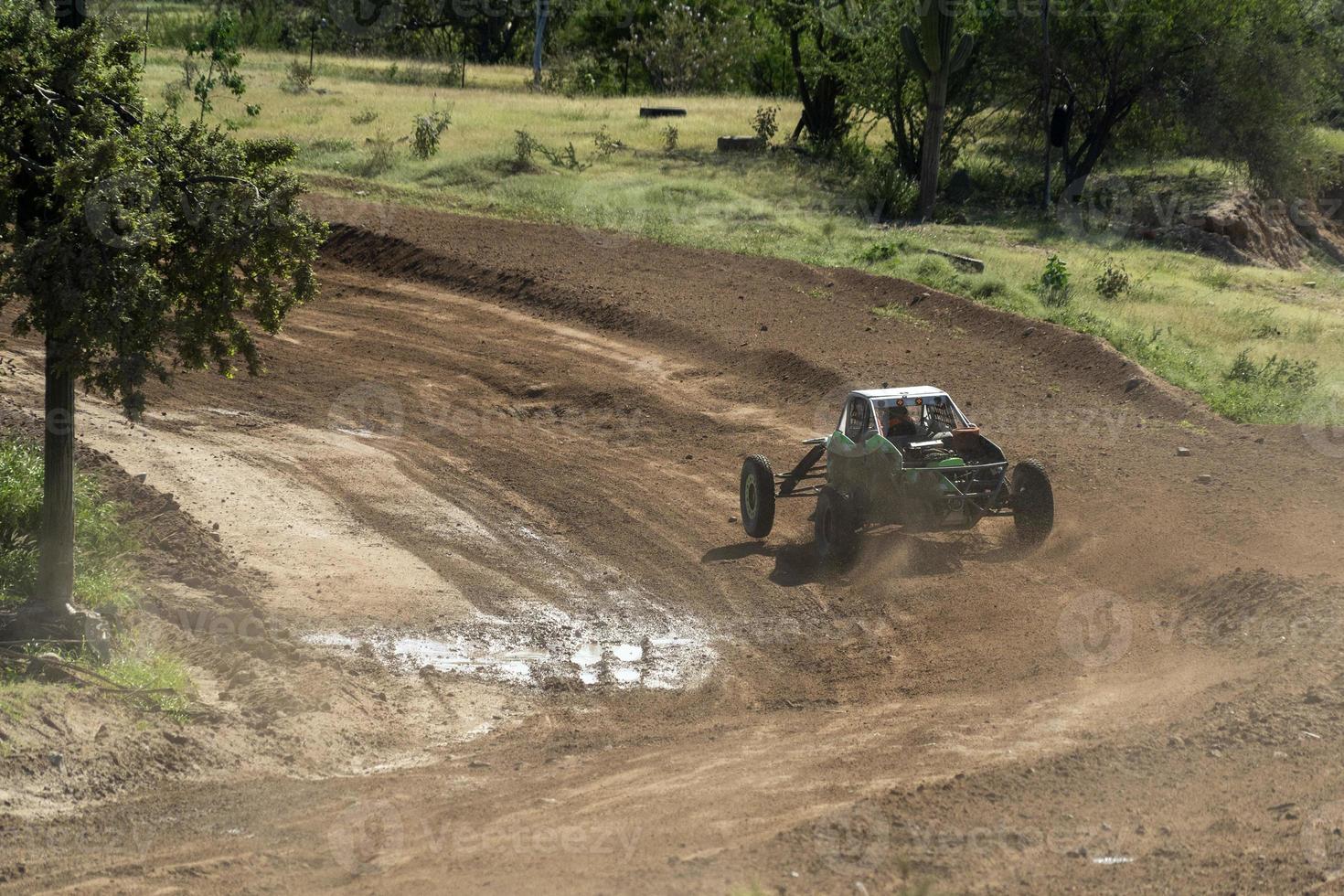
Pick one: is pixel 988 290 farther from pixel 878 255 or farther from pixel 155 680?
pixel 155 680

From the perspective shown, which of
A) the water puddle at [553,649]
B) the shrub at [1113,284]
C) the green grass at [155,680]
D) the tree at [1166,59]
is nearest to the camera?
the green grass at [155,680]

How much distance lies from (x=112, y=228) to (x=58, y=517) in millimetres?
2407

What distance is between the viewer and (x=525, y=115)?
4019 centimetres

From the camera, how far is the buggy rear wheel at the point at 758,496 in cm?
1309

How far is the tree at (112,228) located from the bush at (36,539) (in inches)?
36.4

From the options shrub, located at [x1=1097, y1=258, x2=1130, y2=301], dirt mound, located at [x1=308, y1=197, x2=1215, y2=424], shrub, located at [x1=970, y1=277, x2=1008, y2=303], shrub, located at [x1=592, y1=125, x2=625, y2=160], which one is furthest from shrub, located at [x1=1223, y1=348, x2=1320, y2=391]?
shrub, located at [x1=592, y1=125, x2=625, y2=160]

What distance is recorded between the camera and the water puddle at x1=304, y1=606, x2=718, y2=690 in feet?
34.5

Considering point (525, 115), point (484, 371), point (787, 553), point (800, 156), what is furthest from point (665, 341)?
point (525, 115)

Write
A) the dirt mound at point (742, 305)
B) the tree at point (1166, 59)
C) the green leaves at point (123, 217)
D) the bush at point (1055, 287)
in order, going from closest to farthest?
the green leaves at point (123, 217)
the dirt mound at point (742, 305)
the bush at point (1055, 287)
the tree at point (1166, 59)

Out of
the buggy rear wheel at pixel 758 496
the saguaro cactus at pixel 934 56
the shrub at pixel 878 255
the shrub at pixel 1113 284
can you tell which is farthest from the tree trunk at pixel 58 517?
the saguaro cactus at pixel 934 56

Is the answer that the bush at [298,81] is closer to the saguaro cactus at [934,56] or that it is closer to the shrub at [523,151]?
the shrub at [523,151]

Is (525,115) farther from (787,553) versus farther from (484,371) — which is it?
(787,553)

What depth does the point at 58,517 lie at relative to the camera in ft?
30.6

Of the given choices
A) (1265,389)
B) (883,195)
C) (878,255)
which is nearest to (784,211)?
(883,195)
